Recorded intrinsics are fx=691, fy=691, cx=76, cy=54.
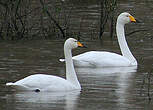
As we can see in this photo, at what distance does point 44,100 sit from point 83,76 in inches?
106

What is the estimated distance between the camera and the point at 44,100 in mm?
10828

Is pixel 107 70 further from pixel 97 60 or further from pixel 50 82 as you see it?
pixel 50 82

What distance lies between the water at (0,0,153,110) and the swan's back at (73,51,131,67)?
215 millimetres

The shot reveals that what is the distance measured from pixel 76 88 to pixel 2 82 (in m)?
1.35

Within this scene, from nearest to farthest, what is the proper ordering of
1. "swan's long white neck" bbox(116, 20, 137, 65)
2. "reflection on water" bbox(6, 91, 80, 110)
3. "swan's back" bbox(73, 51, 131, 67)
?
"reflection on water" bbox(6, 91, 80, 110) < "swan's back" bbox(73, 51, 131, 67) < "swan's long white neck" bbox(116, 20, 137, 65)

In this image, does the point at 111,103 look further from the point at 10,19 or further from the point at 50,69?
the point at 10,19

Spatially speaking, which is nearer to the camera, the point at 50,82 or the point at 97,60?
the point at 50,82

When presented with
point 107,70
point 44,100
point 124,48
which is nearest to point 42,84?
point 44,100

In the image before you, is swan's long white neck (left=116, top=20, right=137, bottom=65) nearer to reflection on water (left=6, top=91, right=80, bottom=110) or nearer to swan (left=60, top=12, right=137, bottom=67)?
swan (left=60, top=12, right=137, bottom=67)

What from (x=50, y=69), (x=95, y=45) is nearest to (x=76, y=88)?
(x=50, y=69)

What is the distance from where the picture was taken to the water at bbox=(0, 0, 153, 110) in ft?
34.6

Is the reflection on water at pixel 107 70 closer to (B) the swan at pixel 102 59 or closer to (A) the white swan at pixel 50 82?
(B) the swan at pixel 102 59

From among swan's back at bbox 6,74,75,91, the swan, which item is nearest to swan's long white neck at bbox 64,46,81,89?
swan's back at bbox 6,74,75,91

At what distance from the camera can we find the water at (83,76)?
1055 centimetres
